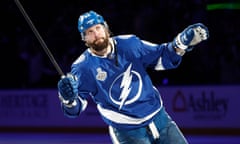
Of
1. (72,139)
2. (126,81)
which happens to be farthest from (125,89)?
(72,139)

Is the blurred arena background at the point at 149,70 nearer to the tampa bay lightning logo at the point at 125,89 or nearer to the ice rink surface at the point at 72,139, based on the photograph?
the ice rink surface at the point at 72,139

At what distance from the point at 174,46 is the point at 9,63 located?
8.15 meters

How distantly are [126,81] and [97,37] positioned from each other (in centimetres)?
40

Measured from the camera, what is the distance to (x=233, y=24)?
34.5 feet

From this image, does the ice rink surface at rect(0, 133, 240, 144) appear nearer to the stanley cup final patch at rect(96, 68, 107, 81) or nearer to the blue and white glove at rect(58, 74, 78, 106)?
the stanley cup final patch at rect(96, 68, 107, 81)

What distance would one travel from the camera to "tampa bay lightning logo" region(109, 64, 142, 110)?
15.4 ft

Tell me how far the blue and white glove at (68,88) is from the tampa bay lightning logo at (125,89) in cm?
30

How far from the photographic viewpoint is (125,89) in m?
4.69

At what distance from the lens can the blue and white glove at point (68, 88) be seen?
14.8 feet

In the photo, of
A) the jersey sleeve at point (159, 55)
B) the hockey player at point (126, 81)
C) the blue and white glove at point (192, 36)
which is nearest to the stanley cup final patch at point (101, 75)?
the hockey player at point (126, 81)

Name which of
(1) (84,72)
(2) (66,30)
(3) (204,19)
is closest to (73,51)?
(2) (66,30)

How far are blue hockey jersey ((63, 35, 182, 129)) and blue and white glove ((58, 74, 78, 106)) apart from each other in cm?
17

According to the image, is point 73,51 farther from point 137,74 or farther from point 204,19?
point 137,74

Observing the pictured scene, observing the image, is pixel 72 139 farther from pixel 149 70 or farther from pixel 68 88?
pixel 68 88
